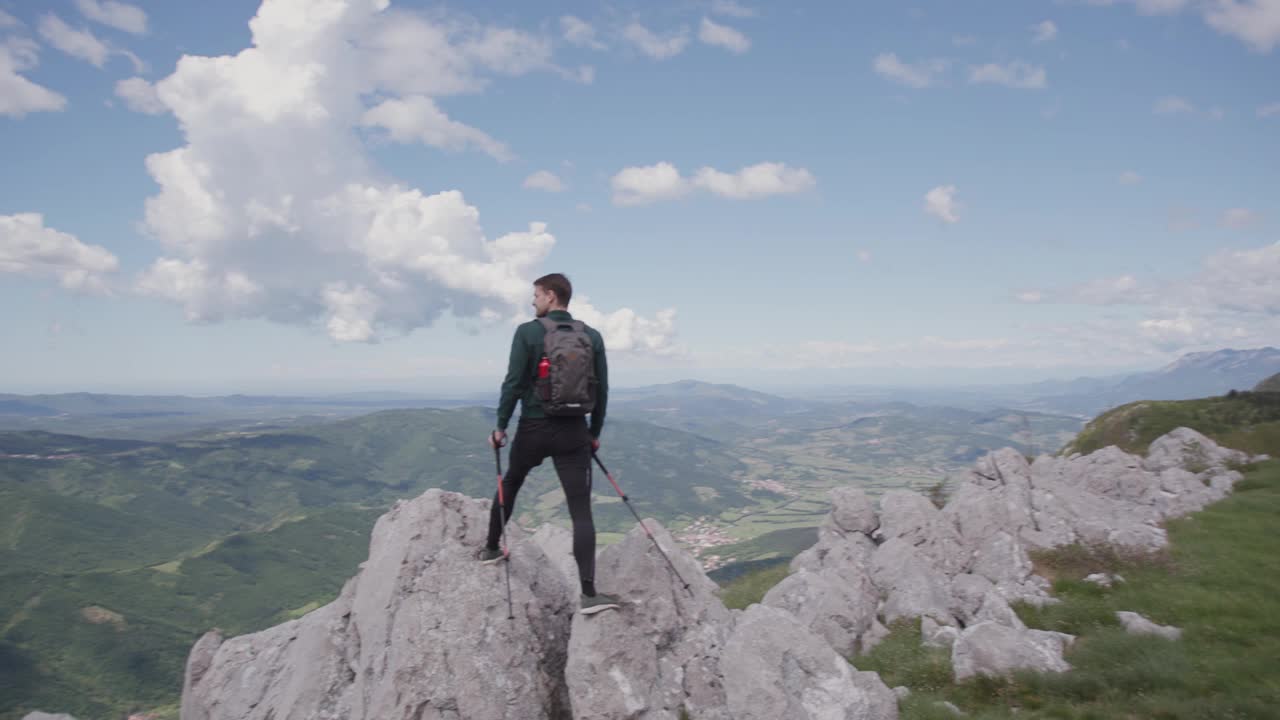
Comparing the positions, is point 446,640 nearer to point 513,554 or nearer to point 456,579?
point 456,579

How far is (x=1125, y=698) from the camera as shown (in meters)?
11.0

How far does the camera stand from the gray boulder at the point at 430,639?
35.3 feet

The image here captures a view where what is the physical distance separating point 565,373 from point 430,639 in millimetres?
5970

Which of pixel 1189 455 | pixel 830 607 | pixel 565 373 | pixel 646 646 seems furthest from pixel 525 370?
pixel 1189 455

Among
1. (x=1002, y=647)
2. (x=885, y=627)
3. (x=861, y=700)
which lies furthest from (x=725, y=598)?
(x=861, y=700)

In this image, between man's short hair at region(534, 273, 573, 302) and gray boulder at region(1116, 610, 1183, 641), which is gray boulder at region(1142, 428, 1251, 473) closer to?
gray boulder at region(1116, 610, 1183, 641)

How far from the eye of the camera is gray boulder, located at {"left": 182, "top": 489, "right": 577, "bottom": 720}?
35.3 ft

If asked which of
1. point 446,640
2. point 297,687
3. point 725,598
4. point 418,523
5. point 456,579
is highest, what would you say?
point 418,523

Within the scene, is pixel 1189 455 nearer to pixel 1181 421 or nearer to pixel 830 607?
pixel 830 607

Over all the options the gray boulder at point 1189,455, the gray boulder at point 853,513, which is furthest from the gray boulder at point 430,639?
the gray boulder at point 1189,455

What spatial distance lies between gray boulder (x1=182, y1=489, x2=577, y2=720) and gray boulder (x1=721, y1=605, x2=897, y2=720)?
348 centimetres

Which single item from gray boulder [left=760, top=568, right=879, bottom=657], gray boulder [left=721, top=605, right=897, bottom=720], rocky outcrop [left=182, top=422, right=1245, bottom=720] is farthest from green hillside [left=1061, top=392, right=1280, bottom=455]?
gray boulder [left=721, top=605, right=897, bottom=720]

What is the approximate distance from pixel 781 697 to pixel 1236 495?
41.5 m

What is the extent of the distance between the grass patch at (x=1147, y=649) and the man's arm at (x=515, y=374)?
9959 mm
